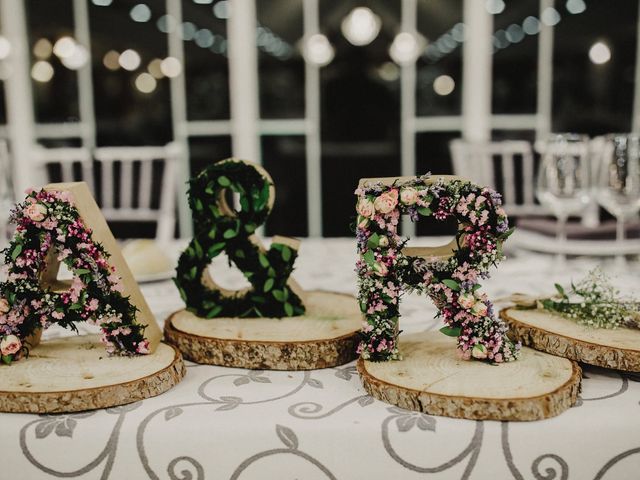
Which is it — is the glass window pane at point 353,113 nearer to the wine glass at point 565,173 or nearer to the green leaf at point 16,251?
the wine glass at point 565,173

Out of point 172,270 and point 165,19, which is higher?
point 165,19

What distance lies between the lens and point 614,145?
1352 millimetres

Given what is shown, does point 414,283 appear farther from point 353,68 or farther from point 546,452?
point 353,68

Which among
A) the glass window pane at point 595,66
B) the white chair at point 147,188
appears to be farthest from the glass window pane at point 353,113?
the white chair at point 147,188

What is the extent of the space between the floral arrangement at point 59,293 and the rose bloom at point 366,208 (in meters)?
0.39

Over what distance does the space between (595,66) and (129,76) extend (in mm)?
3765

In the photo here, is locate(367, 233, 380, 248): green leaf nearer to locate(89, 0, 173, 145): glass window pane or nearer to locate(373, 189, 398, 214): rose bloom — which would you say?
locate(373, 189, 398, 214): rose bloom

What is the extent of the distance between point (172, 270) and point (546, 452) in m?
1.07

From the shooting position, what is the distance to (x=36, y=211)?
0.97 m

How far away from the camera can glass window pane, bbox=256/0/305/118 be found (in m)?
4.96

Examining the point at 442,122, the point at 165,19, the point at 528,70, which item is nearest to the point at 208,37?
the point at 165,19

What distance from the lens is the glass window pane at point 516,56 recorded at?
476cm

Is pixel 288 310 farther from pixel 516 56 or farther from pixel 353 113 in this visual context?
pixel 353 113

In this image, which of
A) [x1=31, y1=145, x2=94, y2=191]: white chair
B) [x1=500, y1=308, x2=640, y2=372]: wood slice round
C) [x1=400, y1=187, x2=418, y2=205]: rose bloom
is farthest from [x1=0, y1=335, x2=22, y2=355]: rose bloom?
[x1=31, y1=145, x2=94, y2=191]: white chair
